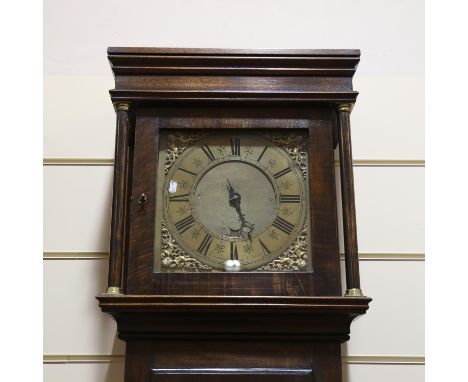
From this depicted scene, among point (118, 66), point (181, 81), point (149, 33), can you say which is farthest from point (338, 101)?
point (149, 33)

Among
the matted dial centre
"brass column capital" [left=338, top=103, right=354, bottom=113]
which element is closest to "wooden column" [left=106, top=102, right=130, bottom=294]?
the matted dial centre

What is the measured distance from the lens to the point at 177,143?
1.07 m

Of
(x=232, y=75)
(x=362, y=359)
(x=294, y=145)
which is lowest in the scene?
(x=362, y=359)

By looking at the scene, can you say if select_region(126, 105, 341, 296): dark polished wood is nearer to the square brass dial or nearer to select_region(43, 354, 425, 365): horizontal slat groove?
the square brass dial

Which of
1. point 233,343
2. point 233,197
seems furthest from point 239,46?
point 233,343

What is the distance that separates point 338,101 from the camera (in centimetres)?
105

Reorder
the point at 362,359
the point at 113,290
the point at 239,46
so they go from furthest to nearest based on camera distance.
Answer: the point at 239,46
the point at 362,359
the point at 113,290

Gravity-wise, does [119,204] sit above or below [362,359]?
above

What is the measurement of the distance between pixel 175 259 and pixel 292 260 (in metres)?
0.19

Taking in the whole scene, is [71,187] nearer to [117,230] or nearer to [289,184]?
[117,230]

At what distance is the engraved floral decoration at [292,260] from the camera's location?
1.01 m

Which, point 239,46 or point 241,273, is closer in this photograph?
point 241,273

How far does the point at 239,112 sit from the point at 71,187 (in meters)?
0.40

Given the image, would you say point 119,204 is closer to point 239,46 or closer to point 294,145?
point 294,145
